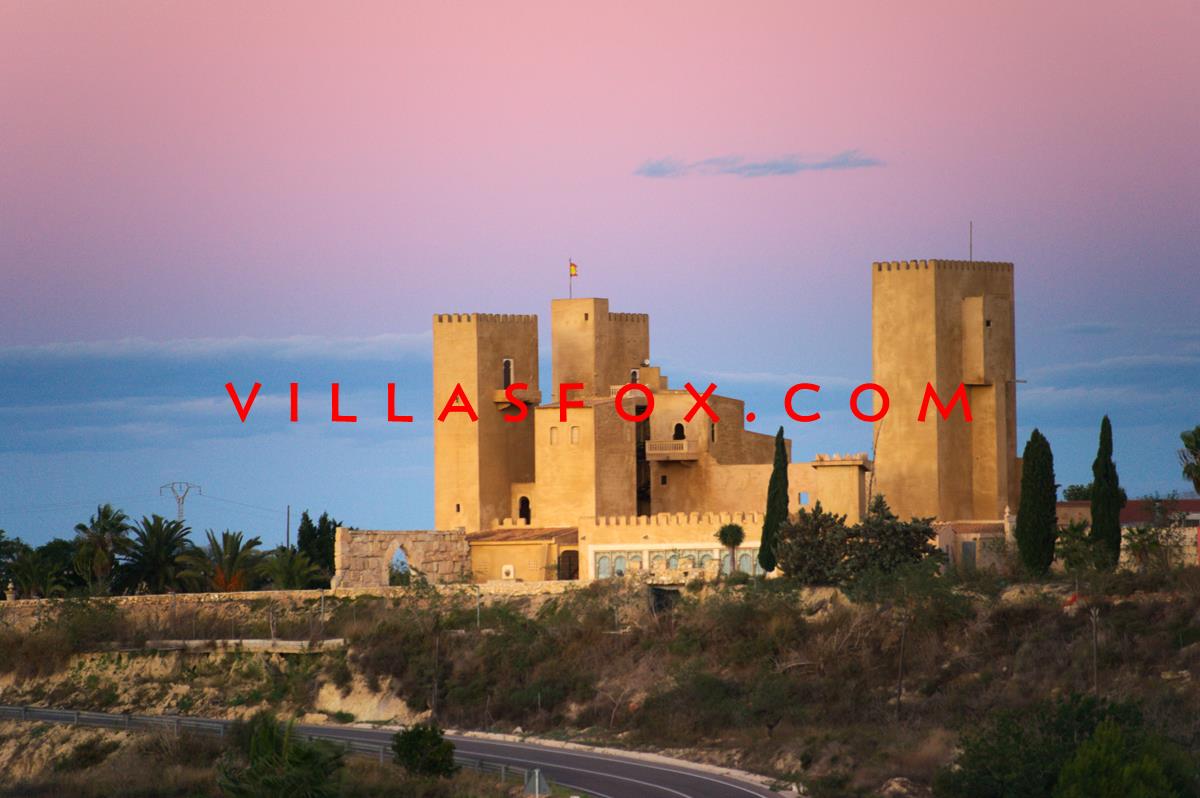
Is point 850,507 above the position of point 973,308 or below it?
below

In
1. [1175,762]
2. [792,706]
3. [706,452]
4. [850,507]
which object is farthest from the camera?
[706,452]

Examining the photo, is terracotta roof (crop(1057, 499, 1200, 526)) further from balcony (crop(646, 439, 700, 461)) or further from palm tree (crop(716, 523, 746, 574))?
balcony (crop(646, 439, 700, 461))

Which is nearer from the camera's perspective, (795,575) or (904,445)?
(795,575)

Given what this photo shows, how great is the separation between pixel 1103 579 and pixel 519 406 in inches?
837

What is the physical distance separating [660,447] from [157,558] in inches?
628

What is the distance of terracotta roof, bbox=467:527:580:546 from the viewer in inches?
2420

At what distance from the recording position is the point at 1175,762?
36.9 metres

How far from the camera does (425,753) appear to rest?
43.8 meters

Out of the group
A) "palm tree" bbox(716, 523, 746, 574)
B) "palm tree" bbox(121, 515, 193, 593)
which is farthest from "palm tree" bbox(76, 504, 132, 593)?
"palm tree" bbox(716, 523, 746, 574)

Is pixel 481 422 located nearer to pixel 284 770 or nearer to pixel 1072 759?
pixel 284 770

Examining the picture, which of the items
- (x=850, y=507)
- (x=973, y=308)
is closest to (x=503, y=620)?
(x=850, y=507)

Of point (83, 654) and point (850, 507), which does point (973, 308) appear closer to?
point (850, 507)

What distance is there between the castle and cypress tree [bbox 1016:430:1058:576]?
4168 mm

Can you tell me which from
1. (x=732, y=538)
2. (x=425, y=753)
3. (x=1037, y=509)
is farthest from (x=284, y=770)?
(x=1037, y=509)
